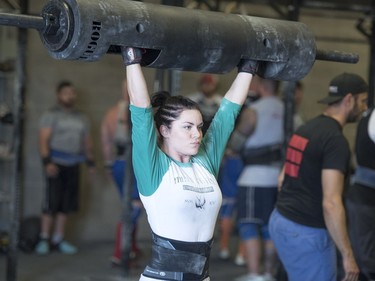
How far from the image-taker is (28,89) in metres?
6.73

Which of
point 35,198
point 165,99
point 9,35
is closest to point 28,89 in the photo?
point 9,35

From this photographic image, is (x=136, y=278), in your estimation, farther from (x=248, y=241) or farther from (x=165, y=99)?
(x=165, y=99)

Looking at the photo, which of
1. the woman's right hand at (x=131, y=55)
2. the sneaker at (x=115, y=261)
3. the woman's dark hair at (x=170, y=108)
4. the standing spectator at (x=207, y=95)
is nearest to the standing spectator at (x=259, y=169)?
the standing spectator at (x=207, y=95)

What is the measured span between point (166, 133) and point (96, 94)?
4.31 meters

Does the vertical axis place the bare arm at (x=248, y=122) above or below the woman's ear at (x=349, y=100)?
below

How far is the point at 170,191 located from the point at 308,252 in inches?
Result: 46.1

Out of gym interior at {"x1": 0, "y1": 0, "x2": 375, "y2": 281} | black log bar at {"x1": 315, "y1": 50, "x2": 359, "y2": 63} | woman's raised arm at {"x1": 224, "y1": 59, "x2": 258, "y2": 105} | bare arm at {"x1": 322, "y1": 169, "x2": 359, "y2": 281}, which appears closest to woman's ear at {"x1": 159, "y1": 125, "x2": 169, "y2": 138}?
woman's raised arm at {"x1": 224, "y1": 59, "x2": 258, "y2": 105}

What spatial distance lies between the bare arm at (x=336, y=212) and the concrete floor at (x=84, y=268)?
2277 millimetres

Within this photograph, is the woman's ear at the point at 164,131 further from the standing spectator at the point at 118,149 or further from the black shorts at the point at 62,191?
the black shorts at the point at 62,191

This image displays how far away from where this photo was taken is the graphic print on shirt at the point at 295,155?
3.63 metres

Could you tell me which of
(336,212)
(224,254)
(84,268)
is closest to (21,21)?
(336,212)

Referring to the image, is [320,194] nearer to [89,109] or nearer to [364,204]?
[364,204]

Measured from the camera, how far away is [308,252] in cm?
357

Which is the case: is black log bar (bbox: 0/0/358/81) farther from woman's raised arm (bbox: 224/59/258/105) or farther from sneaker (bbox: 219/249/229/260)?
sneaker (bbox: 219/249/229/260)
